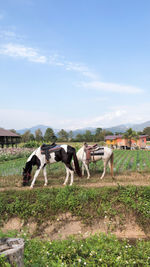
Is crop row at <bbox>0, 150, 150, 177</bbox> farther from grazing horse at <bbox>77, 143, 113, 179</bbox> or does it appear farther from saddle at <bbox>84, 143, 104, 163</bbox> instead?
saddle at <bbox>84, 143, 104, 163</bbox>

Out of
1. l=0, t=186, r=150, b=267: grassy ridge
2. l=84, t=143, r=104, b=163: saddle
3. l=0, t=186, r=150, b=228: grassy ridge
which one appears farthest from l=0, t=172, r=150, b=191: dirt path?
l=84, t=143, r=104, b=163: saddle

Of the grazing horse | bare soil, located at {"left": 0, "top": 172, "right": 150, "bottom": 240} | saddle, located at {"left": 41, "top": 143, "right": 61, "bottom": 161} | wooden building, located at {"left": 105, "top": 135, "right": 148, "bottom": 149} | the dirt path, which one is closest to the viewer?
bare soil, located at {"left": 0, "top": 172, "right": 150, "bottom": 240}

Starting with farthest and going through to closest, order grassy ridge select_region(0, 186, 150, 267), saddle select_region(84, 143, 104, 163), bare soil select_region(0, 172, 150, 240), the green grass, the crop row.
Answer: the crop row → saddle select_region(84, 143, 104, 163) → grassy ridge select_region(0, 186, 150, 267) → bare soil select_region(0, 172, 150, 240) → the green grass

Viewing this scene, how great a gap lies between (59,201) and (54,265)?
304 cm

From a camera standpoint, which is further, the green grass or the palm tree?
the palm tree

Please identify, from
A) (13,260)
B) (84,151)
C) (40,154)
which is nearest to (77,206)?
(40,154)

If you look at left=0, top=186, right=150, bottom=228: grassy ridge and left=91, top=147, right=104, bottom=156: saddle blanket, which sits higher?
left=91, top=147, right=104, bottom=156: saddle blanket

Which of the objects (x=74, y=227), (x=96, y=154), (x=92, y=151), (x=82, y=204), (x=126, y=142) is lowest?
(x=74, y=227)

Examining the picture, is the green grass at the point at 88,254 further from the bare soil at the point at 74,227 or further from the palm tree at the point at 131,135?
the palm tree at the point at 131,135

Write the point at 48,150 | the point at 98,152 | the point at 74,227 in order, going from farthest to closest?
1. the point at 98,152
2. the point at 48,150
3. the point at 74,227

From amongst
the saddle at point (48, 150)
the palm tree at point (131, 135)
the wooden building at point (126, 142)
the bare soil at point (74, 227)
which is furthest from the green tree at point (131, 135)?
the bare soil at point (74, 227)

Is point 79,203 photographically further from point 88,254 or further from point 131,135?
point 131,135

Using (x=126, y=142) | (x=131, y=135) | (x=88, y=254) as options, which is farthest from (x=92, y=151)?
(x=126, y=142)

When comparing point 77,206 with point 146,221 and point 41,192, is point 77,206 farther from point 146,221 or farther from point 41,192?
point 146,221
